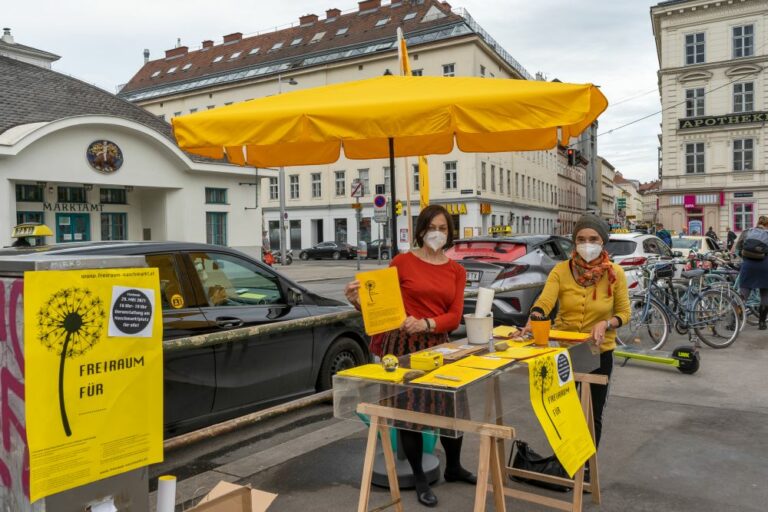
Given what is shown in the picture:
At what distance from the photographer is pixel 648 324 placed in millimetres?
8992

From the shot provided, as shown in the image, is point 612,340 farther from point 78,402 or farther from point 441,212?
point 78,402

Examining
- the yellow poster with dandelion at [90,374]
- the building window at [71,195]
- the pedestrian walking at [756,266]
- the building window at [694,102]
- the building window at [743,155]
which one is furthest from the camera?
the building window at [694,102]

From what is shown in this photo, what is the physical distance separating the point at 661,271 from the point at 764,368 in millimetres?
1884

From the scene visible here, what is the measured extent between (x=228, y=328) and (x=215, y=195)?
23711 mm

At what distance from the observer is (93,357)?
2166 mm

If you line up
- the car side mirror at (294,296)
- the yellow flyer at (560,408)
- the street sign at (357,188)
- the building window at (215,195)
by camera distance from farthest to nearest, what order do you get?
the street sign at (357,188), the building window at (215,195), the car side mirror at (294,296), the yellow flyer at (560,408)

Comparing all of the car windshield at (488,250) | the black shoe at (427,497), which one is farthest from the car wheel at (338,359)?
the car windshield at (488,250)

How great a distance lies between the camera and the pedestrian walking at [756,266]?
411 inches

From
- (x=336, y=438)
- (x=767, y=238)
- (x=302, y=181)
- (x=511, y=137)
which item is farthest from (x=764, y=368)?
(x=302, y=181)

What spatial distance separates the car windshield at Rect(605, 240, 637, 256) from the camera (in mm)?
12305

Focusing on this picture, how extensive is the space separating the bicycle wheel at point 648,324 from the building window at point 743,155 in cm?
4275

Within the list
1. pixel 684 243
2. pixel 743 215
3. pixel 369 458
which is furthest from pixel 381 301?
pixel 743 215

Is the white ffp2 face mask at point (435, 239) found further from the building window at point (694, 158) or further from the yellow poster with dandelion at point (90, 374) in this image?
the building window at point (694, 158)

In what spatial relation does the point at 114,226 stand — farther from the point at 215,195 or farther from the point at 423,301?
the point at 423,301
